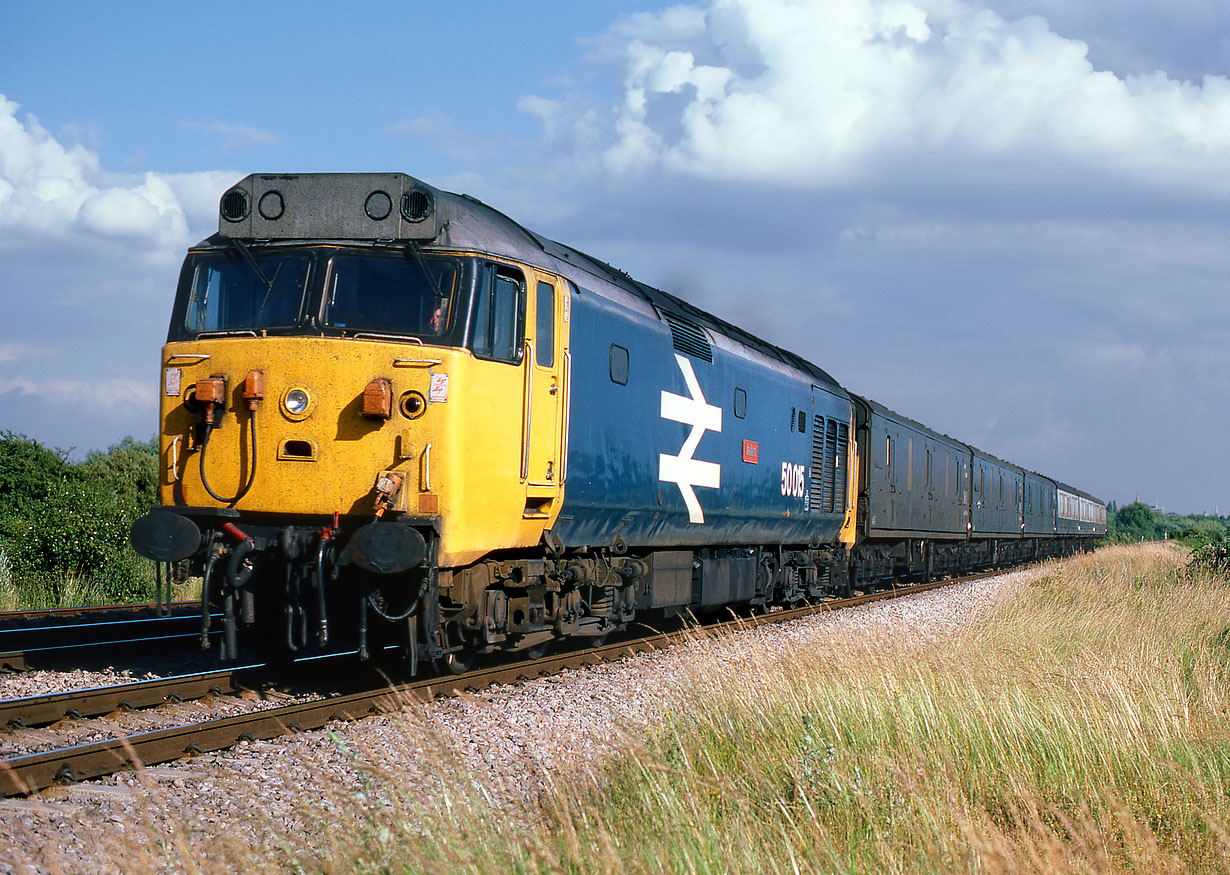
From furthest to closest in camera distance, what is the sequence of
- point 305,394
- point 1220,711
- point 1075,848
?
1. point 305,394
2. point 1220,711
3. point 1075,848

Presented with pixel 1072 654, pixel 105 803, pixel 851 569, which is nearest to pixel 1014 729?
pixel 1072 654

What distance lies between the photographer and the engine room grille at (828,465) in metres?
16.5

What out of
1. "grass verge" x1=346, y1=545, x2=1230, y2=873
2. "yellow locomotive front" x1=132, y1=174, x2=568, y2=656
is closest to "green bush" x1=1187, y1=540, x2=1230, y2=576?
"grass verge" x1=346, y1=545, x2=1230, y2=873

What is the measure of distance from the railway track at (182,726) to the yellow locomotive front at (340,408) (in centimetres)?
42

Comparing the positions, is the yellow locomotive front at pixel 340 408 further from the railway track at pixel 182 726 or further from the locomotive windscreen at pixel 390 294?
the railway track at pixel 182 726

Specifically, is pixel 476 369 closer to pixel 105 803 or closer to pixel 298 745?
pixel 298 745

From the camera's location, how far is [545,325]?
8.82m

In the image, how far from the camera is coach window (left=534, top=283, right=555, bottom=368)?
8695 mm

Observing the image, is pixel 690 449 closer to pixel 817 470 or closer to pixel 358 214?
pixel 358 214

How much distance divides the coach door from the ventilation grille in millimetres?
2679

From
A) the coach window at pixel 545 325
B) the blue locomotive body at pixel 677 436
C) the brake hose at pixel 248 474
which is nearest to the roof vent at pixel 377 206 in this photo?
the coach window at pixel 545 325

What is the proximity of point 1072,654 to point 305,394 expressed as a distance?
21.5 ft

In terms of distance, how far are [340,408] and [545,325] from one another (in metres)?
1.82

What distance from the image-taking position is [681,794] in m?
5.06
